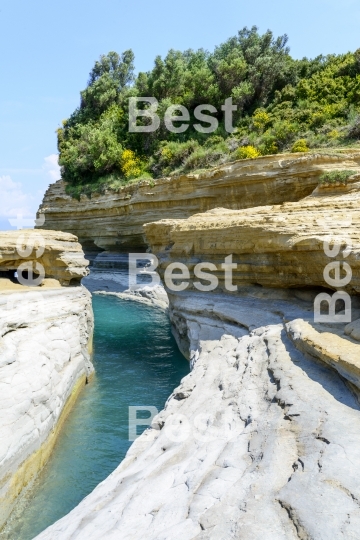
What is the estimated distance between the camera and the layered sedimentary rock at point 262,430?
3.39 m

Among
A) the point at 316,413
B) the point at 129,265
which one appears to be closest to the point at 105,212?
the point at 129,265

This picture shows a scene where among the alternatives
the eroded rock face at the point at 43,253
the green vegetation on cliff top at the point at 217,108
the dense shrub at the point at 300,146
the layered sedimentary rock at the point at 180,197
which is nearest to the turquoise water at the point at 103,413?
the eroded rock face at the point at 43,253

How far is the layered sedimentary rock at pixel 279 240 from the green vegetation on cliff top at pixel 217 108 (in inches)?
555

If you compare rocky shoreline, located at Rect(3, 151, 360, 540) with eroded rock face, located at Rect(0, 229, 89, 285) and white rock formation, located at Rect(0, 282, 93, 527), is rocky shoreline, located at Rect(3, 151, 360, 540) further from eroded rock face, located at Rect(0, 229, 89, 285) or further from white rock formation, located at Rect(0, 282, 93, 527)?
eroded rock face, located at Rect(0, 229, 89, 285)

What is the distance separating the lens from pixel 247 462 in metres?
4.32

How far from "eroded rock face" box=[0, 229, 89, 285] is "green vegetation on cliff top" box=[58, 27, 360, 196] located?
14802 mm

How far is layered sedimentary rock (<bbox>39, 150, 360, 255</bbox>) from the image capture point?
1761 cm

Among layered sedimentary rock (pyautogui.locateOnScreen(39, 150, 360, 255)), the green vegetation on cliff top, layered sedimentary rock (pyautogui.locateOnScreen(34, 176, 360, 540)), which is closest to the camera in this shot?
layered sedimentary rock (pyautogui.locateOnScreen(34, 176, 360, 540))

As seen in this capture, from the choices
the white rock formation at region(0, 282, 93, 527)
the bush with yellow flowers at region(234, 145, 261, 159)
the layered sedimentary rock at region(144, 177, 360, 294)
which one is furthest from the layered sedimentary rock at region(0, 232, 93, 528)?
the bush with yellow flowers at region(234, 145, 261, 159)

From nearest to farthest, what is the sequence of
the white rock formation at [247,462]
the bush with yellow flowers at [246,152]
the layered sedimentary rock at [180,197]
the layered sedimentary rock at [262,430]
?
the white rock formation at [247,462], the layered sedimentary rock at [262,430], the layered sedimentary rock at [180,197], the bush with yellow flowers at [246,152]

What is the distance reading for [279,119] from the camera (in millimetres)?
27984

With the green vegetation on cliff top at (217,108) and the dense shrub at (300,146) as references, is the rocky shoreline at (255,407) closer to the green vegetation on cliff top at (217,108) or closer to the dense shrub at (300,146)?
the dense shrub at (300,146)

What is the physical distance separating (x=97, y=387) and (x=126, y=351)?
345 centimetres

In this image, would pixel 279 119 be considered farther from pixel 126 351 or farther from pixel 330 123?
pixel 126 351
